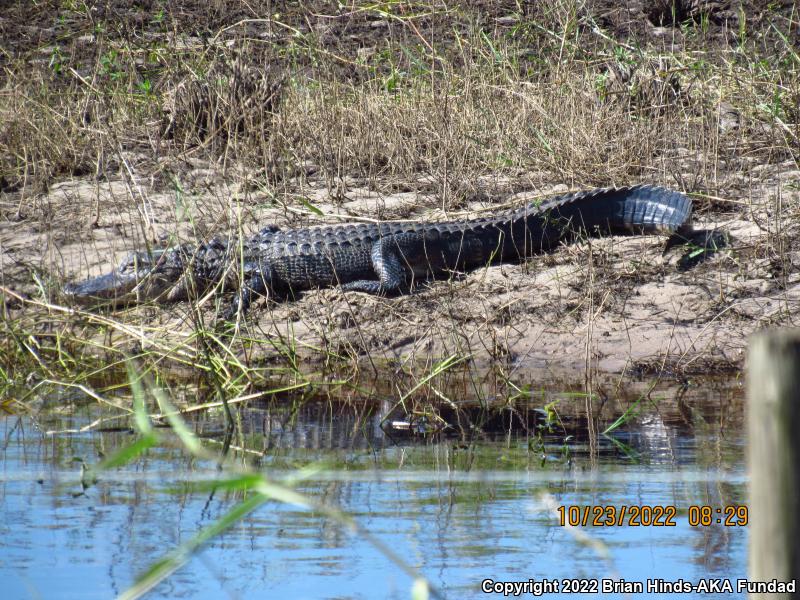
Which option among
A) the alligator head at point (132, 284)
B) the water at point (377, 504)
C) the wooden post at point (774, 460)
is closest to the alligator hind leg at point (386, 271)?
the alligator head at point (132, 284)

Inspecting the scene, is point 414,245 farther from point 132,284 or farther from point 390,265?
point 132,284

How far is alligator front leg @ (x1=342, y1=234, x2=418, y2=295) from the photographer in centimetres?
669

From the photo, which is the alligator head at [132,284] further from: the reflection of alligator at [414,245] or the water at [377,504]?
the water at [377,504]

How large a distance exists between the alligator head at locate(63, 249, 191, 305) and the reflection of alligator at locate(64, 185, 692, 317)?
0.01m

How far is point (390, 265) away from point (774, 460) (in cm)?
524

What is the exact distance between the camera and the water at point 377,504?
2973mm

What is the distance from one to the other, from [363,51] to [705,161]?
4.46m

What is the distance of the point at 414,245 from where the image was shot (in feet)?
22.6

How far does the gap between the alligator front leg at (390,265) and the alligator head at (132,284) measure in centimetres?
106

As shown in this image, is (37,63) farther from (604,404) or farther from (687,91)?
(604,404)
